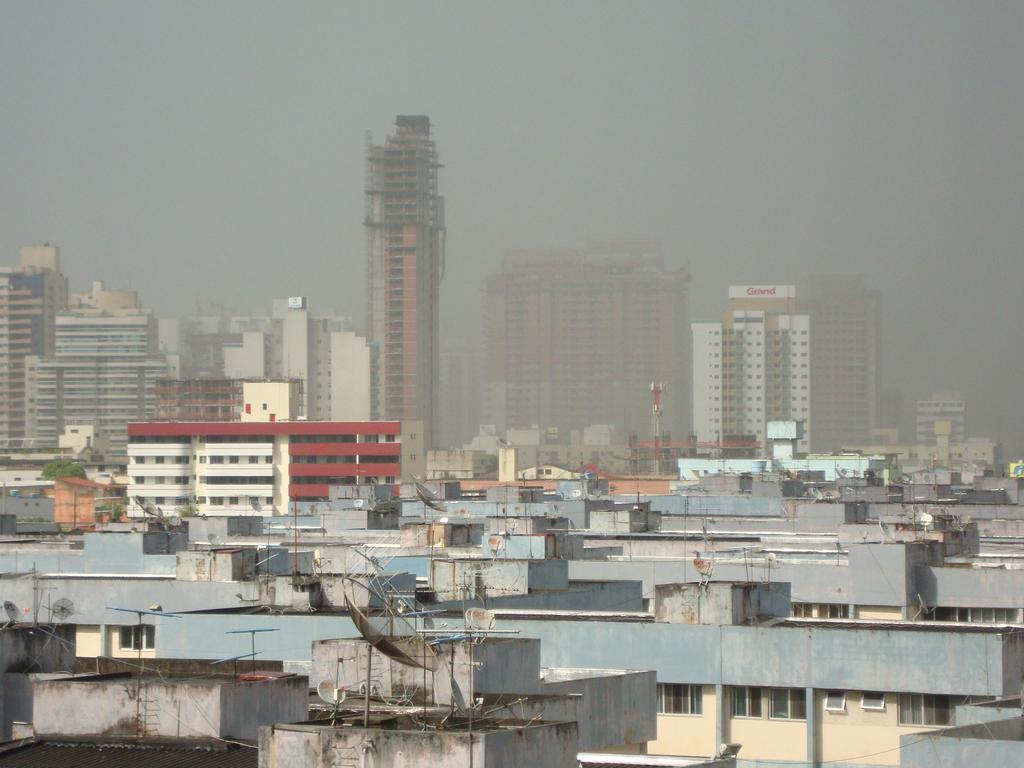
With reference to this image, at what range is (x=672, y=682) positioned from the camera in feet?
73.9

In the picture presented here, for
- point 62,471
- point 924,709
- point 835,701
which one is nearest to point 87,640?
point 835,701

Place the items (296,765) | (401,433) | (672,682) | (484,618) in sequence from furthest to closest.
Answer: (401,433), (672,682), (484,618), (296,765)

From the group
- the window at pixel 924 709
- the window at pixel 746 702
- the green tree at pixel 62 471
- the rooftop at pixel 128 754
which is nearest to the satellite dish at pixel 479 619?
the rooftop at pixel 128 754

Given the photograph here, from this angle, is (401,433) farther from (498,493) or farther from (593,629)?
(593,629)

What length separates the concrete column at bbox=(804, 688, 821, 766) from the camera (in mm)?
21766

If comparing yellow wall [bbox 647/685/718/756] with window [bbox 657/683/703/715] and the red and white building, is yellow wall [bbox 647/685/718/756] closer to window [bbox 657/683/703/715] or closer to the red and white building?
window [bbox 657/683/703/715]

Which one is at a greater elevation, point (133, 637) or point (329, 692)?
point (329, 692)

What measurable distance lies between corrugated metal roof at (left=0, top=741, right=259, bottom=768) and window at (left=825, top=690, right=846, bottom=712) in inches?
385

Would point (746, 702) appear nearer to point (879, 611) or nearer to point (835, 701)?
point (835, 701)

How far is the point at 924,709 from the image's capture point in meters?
21.4

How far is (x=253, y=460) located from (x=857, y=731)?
103740 millimetres

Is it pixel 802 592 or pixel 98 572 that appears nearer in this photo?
pixel 802 592

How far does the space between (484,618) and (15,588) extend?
1540cm

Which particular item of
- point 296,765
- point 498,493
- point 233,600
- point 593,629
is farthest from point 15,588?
point 498,493
